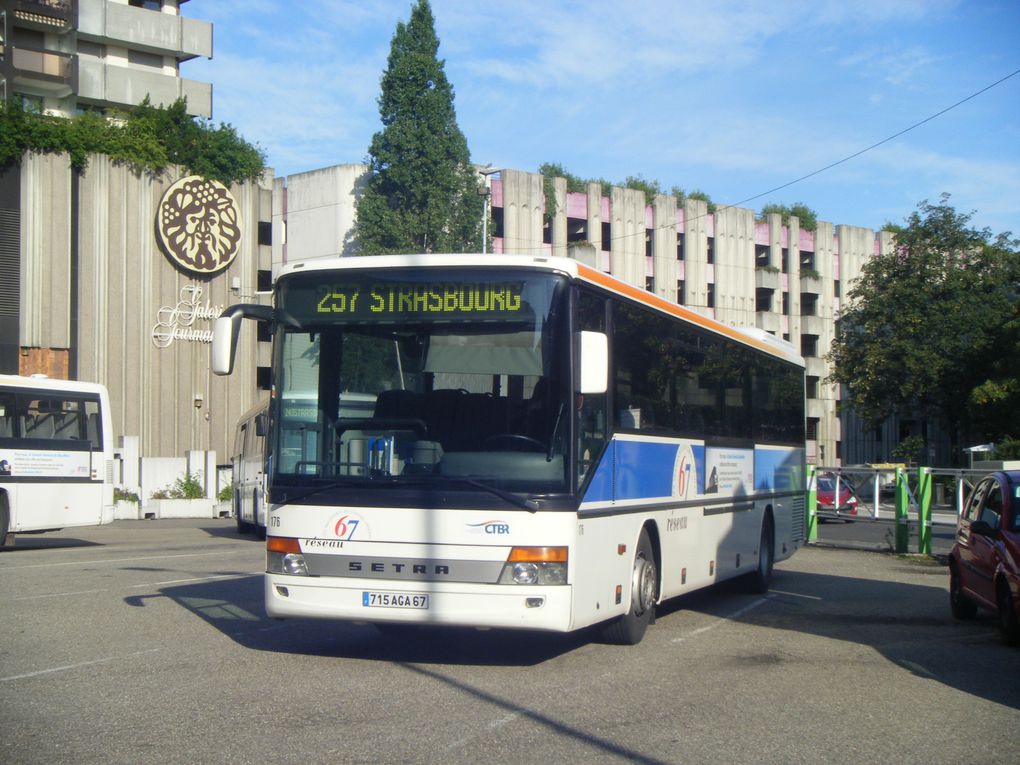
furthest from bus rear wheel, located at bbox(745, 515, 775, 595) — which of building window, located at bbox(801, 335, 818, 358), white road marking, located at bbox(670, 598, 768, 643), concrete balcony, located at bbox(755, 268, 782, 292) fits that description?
building window, located at bbox(801, 335, 818, 358)

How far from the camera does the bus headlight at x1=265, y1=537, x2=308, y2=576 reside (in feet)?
30.0

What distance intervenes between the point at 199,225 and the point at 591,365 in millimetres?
39999

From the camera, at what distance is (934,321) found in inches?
2099

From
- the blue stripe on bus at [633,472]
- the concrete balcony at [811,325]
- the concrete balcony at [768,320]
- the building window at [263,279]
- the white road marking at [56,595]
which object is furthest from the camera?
the concrete balcony at [811,325]

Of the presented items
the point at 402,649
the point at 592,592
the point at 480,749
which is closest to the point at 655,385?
the point at 592,592

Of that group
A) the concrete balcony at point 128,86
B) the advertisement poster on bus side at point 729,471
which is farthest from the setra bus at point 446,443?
the concrete balcony at point 128,86

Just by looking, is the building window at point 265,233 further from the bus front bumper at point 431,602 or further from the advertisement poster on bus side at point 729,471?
the bus front bumper at point 431,602

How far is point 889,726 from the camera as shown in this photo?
7.35m

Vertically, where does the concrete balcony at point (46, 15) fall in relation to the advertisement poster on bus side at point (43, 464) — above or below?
above

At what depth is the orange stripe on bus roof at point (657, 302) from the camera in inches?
379

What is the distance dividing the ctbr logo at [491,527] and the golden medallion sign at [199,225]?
39.1m

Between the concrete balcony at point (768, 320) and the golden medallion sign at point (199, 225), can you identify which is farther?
the concrete balcony at point (768, 320)

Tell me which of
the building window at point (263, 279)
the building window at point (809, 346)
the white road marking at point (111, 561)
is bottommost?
the white road marking at point (111, 561)

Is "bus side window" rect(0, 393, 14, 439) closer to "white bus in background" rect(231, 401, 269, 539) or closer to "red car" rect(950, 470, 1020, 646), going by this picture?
"white bus in background" rect(231, 401, 269, 539)
